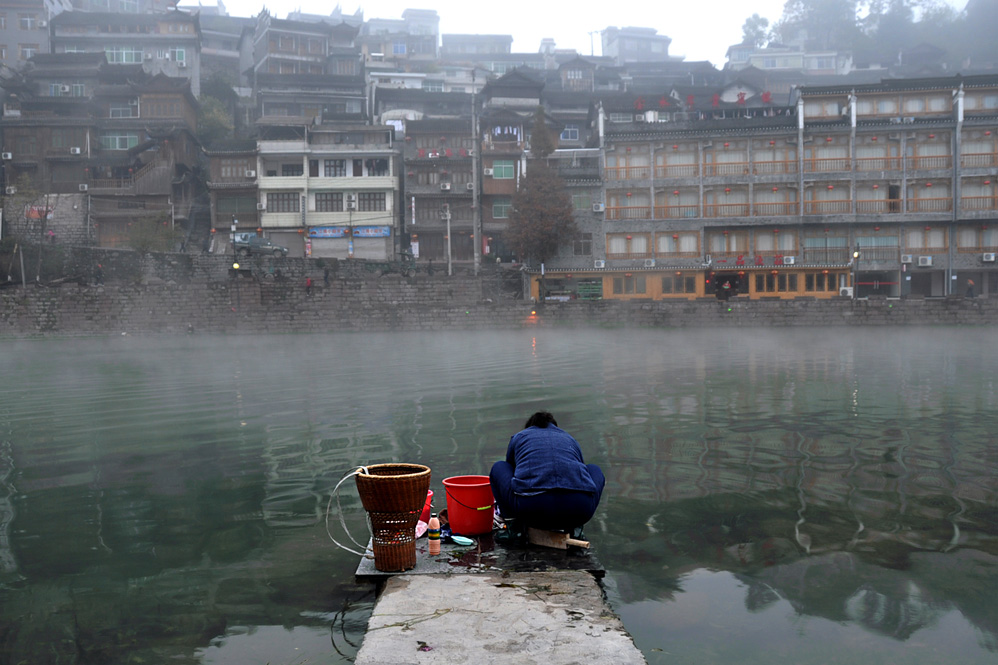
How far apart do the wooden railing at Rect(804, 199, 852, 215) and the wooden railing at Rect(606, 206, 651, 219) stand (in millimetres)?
9767

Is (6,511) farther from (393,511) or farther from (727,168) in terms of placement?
(727,168)

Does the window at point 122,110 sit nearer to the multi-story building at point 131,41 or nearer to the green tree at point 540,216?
the multi-story building at point 131,41

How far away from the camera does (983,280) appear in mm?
50281

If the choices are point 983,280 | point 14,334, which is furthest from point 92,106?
point 983,280

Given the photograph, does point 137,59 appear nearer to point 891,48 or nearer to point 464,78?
point 464,78

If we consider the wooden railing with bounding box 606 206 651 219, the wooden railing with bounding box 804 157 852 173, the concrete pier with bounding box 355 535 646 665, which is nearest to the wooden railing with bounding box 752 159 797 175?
the wooden railing with bounding box 804 157 852 173

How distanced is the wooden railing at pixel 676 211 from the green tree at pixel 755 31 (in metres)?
60.2

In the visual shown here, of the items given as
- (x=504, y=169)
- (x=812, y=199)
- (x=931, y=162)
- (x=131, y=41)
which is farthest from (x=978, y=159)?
(x=131, y=41)

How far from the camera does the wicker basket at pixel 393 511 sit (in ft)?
18.6

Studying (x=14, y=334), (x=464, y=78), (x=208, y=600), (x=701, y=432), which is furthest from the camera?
(x=464, y=78)

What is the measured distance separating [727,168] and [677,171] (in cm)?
311

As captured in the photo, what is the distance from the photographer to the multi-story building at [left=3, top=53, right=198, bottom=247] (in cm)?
5256

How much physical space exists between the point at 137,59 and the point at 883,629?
2823 inches

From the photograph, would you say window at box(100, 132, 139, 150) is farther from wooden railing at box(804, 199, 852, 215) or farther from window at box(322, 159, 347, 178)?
wooden railing at box(804, 199, 852, 215)
